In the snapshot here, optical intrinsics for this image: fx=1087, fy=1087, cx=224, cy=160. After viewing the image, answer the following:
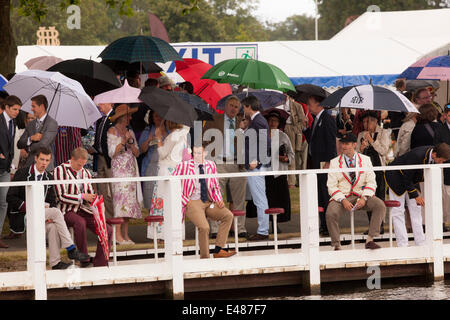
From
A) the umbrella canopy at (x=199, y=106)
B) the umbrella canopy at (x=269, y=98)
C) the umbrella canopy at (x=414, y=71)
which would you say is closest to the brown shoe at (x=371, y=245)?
the umbrella canopy at (x=199, y=106)

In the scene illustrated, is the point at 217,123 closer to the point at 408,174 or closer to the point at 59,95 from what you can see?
the point at 59,95

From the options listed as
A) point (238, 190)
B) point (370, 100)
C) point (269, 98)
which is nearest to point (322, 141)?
point (370, 100)

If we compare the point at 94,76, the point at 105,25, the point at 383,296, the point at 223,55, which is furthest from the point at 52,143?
the point at 105,25

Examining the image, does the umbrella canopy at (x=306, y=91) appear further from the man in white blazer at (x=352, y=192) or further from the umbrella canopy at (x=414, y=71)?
the man in white blazer at (x=352, y=192)

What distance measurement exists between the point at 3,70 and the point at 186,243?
14.8ft

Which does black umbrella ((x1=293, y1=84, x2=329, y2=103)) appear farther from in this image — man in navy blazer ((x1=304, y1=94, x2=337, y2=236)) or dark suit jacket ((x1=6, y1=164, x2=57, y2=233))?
dark suit jacket ((x1=6, y1=164, x2=57, y2=233))

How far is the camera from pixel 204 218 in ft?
37.2

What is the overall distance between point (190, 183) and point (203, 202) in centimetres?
28

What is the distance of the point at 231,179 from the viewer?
13312mm

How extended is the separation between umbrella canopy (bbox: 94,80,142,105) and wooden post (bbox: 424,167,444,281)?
3.44 m

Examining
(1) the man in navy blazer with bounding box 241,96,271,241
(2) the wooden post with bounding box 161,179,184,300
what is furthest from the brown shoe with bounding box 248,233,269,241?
(2) the wooden post with bounding box 161,179,184,300

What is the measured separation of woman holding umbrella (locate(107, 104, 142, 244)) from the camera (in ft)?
41.5

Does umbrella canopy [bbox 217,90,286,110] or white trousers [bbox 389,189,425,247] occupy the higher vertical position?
umbrella canopy [bbox 217,90,286,110]
